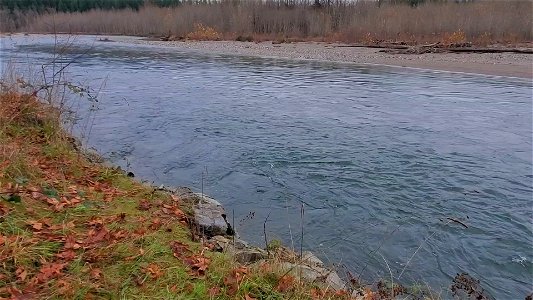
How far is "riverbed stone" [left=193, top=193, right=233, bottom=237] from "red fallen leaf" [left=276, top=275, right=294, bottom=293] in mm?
1368

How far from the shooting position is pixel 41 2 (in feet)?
260

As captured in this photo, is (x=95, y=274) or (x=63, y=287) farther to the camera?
(x=95, y=274)

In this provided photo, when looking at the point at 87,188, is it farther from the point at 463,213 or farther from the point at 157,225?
the point at 463,213

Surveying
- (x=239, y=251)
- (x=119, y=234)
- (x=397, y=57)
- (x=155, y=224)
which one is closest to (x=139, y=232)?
(x=119, y=234)

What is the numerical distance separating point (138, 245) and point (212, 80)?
15.6 meters

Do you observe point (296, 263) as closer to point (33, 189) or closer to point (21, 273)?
point (21, 273)

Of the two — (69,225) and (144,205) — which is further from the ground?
(69,225)

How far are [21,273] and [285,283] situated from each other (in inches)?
74.2

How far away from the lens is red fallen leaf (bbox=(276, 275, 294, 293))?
339 centimetres

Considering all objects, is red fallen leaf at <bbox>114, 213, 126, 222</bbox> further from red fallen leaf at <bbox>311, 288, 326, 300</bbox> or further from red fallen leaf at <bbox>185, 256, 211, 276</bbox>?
red fallen leaf at <bbox>311, 288, 326, 300</bbox>

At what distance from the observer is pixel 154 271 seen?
11.0 ft

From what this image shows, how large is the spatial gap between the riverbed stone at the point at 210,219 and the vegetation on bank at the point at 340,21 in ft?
49.0

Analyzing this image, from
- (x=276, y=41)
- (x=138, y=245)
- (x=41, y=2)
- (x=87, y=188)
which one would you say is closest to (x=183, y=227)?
(x=138, y=245)

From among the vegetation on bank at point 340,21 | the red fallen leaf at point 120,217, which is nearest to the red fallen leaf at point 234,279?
the red fallen leaf at point 120,217
